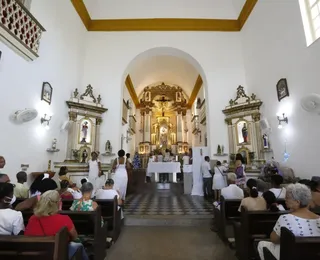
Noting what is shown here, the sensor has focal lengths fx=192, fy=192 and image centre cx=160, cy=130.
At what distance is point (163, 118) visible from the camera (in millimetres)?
17359

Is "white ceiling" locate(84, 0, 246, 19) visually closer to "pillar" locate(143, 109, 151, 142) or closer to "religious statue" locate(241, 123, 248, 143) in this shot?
"religious statue" locate(241, 123, 248, 143)

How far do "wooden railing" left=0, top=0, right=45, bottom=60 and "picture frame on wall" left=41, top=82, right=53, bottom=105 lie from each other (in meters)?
0.86

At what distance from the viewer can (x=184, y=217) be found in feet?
13.9

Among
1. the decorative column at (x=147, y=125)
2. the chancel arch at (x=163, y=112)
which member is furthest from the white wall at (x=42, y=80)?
the decorative column at (x=147, y=125)

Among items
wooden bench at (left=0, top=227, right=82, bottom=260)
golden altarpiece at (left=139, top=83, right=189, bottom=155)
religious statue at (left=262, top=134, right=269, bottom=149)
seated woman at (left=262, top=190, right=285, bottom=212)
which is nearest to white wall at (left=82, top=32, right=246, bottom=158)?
religious statue at (left=262, top=134, right=269, bottom=149)

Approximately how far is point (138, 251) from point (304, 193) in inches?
93.8

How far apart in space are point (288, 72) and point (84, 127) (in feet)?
23.0

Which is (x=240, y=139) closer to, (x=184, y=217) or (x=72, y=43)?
(x=184, y=217)

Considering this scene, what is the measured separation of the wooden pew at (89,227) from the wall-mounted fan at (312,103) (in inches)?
193

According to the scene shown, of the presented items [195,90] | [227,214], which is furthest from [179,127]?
[227,214]

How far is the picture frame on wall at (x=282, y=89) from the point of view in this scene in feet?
18.4

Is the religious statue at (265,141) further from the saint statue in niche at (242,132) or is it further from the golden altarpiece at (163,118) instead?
the golden altarpiece at (163,118)

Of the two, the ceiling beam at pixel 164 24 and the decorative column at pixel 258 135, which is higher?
the ceiling beam at pixel 164 24

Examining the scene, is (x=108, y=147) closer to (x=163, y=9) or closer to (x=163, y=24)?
(x=163, y=24)
